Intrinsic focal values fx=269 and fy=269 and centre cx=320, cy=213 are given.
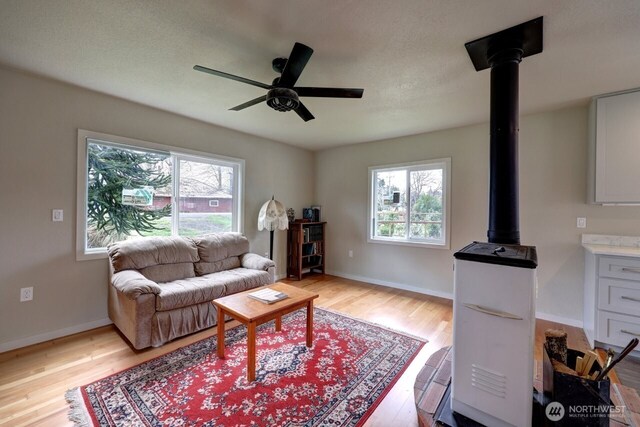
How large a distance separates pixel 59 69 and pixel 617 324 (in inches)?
→ 207

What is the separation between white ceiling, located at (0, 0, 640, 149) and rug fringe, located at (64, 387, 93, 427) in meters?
2.41

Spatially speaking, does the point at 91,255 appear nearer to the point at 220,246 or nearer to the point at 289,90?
the point at 220,246

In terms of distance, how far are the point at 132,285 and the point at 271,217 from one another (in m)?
2.06

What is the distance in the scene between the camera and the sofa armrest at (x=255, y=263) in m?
3.38

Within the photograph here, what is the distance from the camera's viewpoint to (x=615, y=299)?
2.34m

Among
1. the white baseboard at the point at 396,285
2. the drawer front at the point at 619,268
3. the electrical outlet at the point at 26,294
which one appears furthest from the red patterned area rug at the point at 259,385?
the drawer front at the point at 619,268

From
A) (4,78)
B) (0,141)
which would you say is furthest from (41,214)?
(4,78)

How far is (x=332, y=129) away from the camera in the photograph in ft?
12.6

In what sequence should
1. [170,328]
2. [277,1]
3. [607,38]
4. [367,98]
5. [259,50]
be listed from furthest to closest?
[367,98] → [170,328] → [259,50] → [607,38] → [277,1]

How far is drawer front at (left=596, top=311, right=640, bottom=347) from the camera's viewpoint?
2262mm

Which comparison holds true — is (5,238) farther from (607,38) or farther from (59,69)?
(607,38)

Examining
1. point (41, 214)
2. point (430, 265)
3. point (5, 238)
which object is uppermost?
point (41, 214)

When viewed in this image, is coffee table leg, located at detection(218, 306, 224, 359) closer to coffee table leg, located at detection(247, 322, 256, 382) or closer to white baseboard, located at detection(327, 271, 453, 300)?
coffee table leg, located at detection(247, 322, 256, 382)

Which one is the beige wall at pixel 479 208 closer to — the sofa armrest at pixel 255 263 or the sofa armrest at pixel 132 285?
the sofa armrest at pixel 255 263
